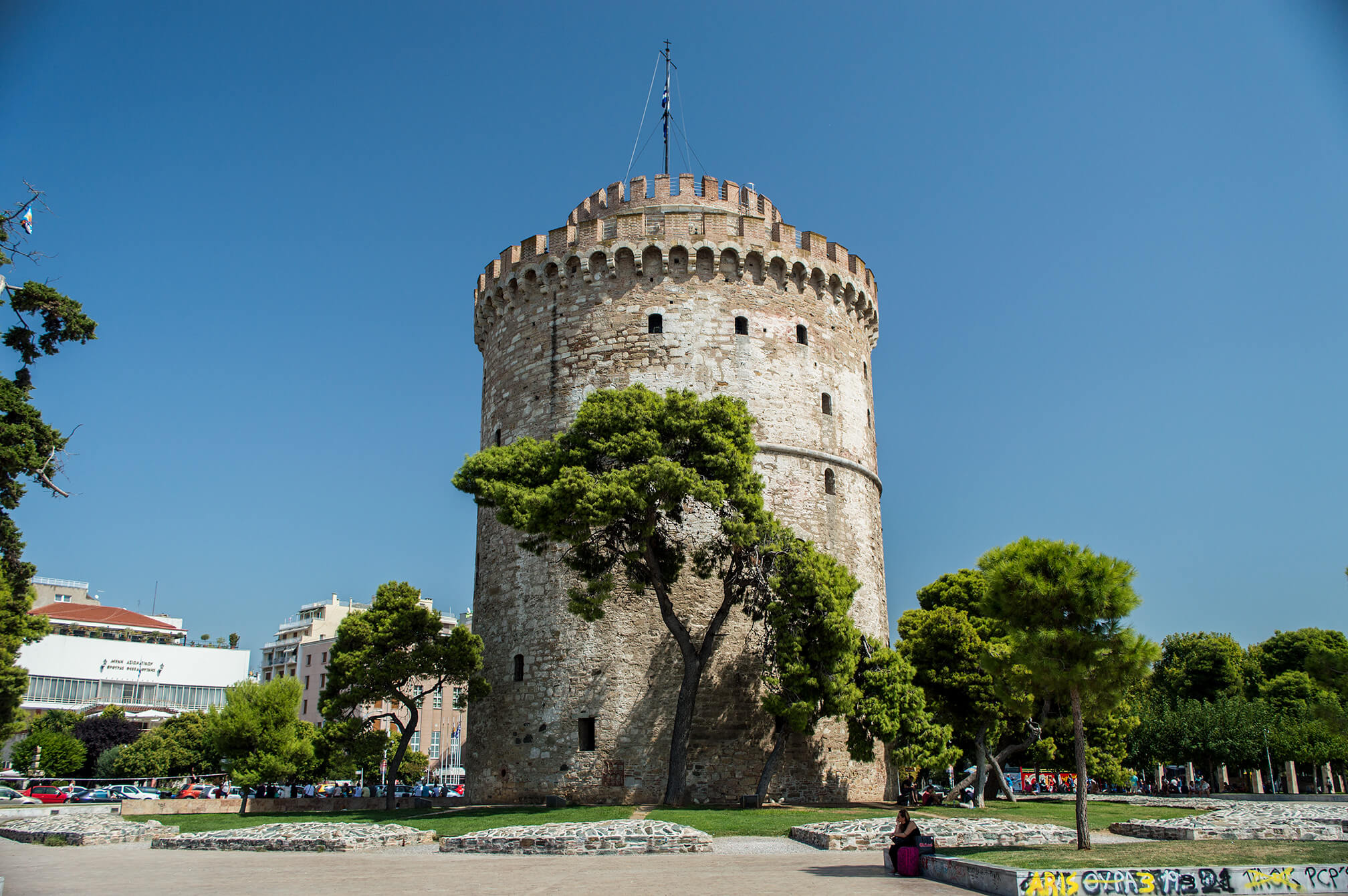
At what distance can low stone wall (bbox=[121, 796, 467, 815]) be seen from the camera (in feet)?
73.9

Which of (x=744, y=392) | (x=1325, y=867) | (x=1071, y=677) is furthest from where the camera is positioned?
(x=744, y=392)

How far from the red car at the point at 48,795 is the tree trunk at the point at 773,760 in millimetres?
25048

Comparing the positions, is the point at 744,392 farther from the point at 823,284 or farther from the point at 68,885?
the point at 68,885

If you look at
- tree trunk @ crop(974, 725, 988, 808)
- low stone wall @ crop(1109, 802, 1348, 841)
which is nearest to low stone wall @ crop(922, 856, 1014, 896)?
low stone wall @ crop(1109, 802, 1348, 841)

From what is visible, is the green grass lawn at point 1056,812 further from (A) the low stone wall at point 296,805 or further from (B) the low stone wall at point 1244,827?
(A) the low stone wall at point 296,805

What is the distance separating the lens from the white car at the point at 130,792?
108ft

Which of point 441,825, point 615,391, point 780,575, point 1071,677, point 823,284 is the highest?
point 823,284

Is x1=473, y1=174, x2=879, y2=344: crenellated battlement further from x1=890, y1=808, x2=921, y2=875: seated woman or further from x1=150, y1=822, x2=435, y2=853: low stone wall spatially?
x1=890, y1=808, x2=921, y2=875: seated woman

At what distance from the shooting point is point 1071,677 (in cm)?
1122

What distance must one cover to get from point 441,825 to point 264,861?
4512 mm

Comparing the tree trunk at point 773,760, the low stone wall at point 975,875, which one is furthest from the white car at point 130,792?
the low stone wall at point 975,875

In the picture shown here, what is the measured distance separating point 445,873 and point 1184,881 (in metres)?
6.96

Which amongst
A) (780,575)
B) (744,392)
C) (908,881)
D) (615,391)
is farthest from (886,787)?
(908,881)

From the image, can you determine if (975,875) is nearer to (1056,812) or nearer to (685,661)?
(685,661)
